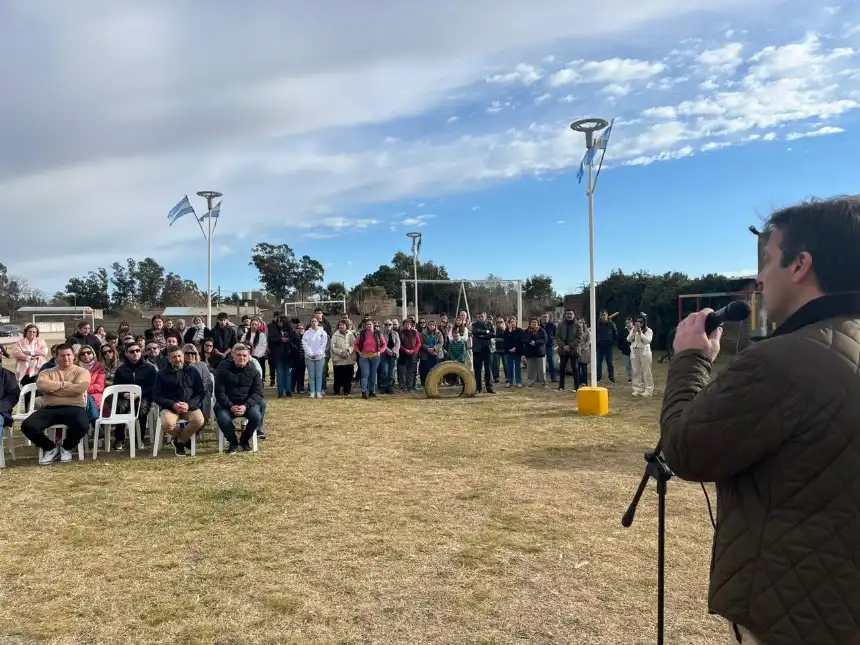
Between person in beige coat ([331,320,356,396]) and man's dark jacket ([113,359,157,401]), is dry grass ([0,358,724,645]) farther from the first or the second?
person in beige coat ([331,320,356,396])

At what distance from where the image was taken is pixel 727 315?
5.81 ft

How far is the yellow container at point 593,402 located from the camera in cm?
934

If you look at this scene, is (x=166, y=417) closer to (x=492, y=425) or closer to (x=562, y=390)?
(x=492, y=425)

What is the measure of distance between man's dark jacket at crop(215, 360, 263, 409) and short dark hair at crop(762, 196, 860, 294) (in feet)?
22.6

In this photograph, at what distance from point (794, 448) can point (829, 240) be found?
1.55 ft

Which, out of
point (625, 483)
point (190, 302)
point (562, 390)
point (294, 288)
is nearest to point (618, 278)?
point (562, 390)

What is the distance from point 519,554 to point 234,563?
1.94 metres

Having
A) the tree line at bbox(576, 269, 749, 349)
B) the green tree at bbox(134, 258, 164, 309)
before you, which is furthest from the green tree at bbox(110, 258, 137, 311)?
the tree line at bbox(576, 269, 749, 349)

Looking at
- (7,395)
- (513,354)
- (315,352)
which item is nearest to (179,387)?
(7,395)

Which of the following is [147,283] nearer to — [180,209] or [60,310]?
[60,310]

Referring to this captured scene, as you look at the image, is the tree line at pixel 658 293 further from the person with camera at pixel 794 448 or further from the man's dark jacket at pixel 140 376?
the person with camera at pixel 794 448

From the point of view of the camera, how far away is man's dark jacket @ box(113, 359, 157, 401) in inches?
310

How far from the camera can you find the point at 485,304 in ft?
120

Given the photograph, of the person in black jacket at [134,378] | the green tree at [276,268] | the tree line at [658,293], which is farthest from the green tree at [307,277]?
the person in black jacket at [134,378]
